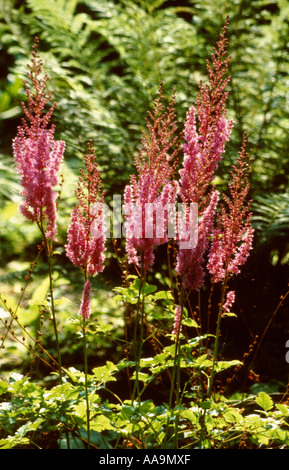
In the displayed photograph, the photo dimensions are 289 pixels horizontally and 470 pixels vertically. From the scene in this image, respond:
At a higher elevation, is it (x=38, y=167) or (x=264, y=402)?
(x=38, y=167)

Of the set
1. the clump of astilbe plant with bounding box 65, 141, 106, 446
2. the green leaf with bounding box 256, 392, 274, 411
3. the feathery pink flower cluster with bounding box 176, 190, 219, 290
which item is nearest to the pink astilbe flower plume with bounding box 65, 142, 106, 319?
the clump of astilbe plant with bounding box 65, 141, 106, 446

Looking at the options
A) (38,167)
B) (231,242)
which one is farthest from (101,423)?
(38,167)

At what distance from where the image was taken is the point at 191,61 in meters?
3.05

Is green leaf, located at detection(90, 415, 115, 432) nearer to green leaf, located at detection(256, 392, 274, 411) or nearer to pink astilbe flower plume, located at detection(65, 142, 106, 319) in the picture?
pink astilbe flower plume, located at detection(65, 142, 106, 319)

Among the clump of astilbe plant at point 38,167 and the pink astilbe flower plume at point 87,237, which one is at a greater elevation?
the clump of astilbe plant at point 38,167

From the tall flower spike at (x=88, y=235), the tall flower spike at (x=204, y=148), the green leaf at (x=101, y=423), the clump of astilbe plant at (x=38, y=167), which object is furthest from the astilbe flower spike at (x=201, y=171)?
the green leaf at (x=101, y=423)

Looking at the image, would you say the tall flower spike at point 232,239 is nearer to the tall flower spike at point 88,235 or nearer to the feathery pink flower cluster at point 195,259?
the feathery pink flower cluster at point 195,259

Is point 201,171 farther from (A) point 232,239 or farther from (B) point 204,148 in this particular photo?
(A) point 232,239

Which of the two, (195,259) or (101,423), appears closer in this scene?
(195,259)

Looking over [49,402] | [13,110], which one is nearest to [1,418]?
[49,402]

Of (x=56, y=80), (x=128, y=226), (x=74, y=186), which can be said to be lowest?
(x=128, y=226)
